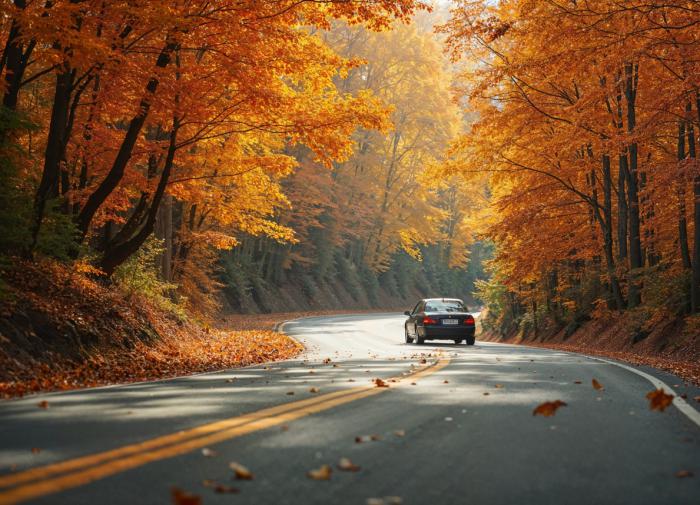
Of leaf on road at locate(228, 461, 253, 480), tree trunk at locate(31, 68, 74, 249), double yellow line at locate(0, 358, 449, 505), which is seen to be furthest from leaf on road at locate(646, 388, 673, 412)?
tree trunk at locate(31, 68, 74, 249)

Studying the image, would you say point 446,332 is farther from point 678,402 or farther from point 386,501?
point 386,501

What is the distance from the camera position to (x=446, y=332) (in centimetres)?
2286

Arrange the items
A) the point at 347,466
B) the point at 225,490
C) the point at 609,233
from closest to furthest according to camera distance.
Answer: the point at 225,490
the point at 347,466
the point at 609,233

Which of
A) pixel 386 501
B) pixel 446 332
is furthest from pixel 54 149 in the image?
pixel 446 332

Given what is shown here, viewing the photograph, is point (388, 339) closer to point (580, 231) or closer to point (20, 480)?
point (580, 231)

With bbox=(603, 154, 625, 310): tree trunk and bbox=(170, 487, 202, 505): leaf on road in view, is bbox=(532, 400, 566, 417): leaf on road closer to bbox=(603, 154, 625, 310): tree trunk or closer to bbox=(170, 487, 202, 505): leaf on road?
bbox=(170, 487, 202, 505): leaf on road

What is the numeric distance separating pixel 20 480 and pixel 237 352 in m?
12.4

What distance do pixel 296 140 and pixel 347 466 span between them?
Result: 39.4 ft

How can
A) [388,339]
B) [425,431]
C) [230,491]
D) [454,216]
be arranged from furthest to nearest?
[454,216]
[388,339]
[425,431]
[230,491]

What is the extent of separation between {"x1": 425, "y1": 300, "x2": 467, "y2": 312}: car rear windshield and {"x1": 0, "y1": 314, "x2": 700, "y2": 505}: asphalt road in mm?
13763

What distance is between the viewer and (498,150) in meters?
23.5

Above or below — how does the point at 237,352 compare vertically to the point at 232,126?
below

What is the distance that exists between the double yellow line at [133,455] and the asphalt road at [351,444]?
12 mm

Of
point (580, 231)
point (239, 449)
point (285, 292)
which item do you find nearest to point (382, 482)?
point (239, 449)
